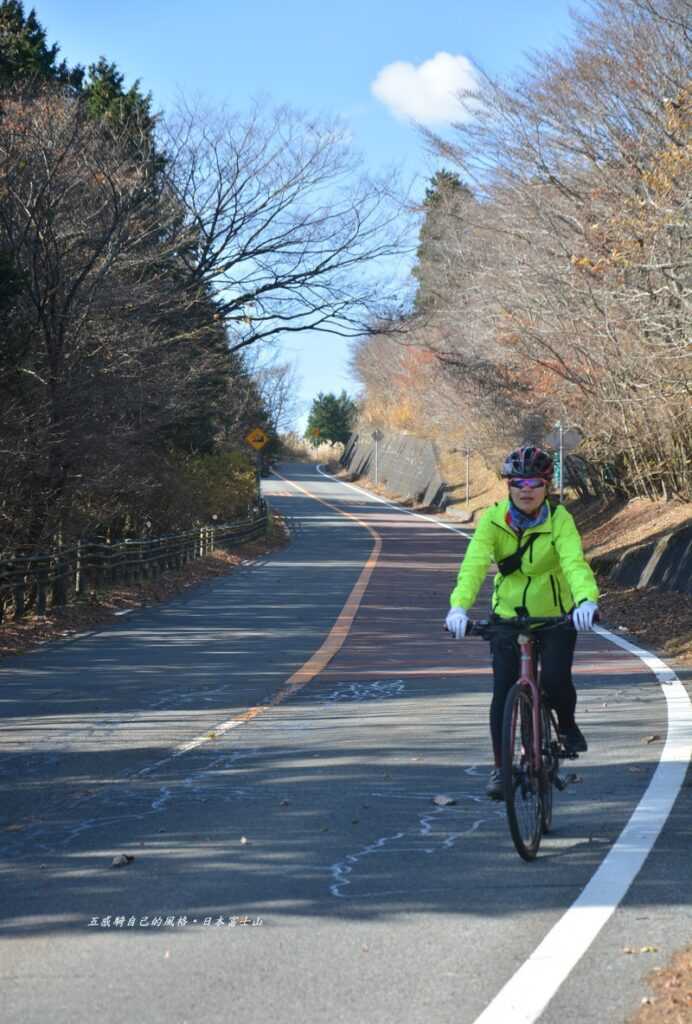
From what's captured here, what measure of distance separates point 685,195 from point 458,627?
14636mm

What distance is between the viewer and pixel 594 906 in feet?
17.8

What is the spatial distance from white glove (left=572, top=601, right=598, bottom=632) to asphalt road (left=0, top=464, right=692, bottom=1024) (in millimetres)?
1106

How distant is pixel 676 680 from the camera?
12.6m

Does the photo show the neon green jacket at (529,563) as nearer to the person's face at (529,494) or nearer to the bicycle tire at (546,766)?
the person's face at (529,494)

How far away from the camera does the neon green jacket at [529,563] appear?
6.63m

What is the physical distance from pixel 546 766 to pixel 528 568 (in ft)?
3.27

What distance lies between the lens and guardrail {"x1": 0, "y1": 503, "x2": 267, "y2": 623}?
2073 cm

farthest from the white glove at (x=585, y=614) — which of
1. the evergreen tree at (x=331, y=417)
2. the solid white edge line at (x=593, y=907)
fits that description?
the evergreen tree at (x=331, y=417)

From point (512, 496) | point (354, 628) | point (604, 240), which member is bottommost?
point (354, 628)

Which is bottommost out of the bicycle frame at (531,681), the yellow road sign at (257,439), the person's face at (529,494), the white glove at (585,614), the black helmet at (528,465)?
the bicycle frame at (531,681)

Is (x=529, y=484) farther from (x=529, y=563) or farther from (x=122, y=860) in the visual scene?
(x=122, y=860)

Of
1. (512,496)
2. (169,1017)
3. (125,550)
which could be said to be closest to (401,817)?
(512,496)

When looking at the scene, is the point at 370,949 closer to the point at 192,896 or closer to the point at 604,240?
the point at 192,896

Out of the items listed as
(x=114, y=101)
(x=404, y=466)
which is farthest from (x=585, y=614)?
(x=404, y=466)
